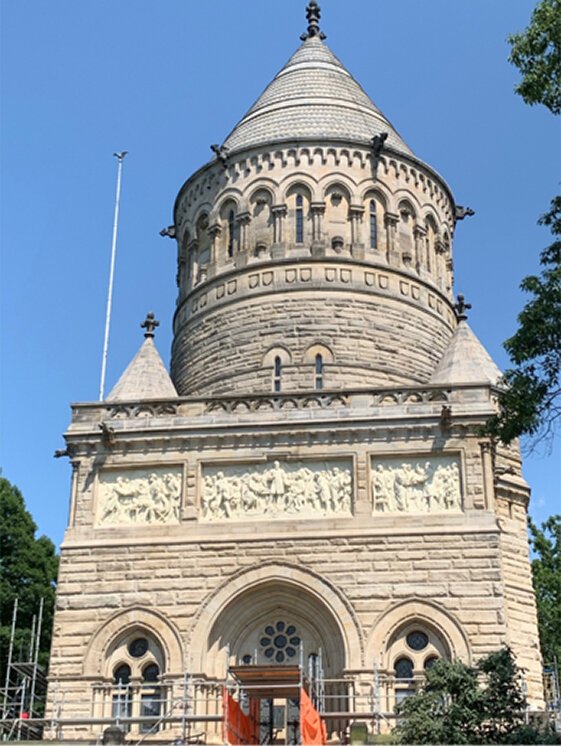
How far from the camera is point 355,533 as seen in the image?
2388cm

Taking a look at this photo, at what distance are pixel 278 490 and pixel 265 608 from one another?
2402 millimetres

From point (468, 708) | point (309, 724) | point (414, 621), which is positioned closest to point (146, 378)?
point (414, 621)

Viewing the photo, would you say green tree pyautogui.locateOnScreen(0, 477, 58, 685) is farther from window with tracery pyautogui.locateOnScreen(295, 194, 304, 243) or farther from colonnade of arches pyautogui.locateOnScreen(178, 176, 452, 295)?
window with tracery pyautogui.locateOnScreen(295, 194, 304, 243)

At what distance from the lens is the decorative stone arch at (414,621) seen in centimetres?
2283

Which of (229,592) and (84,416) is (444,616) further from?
(84,416)

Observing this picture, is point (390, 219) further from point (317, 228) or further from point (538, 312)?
point (538, 312)

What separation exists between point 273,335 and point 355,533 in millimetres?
6976

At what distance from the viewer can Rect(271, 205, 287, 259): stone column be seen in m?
30.2

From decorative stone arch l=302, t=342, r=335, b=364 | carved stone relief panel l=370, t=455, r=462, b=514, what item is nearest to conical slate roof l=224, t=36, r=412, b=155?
decorative stone arch l=302, t=342, r=335, b=364

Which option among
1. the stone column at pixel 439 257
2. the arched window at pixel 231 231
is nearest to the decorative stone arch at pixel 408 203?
the stone column at pixel 439 257

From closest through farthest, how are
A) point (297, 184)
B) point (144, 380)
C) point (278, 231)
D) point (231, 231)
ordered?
1. point (144, 380)
2. point (278, 231)
3. point (297, 184)
4. point (231, 231)

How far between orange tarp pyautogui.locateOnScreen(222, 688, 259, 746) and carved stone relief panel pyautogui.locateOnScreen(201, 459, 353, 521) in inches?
152

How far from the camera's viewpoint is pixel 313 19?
37.8 metres

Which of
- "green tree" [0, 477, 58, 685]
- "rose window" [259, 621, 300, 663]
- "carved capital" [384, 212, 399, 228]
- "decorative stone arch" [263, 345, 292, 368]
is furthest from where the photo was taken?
"green tree" [0, 477, 58, 685]
